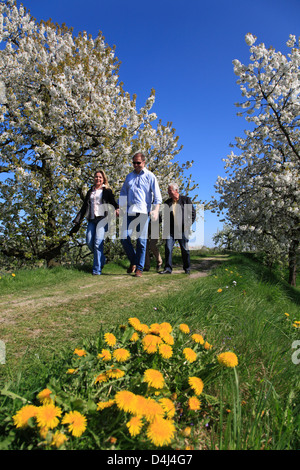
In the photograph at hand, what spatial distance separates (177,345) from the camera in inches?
79.7

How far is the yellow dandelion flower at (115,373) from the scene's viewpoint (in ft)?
5.39

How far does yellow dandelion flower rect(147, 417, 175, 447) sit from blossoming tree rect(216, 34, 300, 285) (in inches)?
384

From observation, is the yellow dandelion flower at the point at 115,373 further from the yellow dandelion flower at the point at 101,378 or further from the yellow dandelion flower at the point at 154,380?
the yellow dandelion flower at the point at 154,380

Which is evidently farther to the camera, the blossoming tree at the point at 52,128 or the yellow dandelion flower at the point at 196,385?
the blossoming tree at the point at 52,128

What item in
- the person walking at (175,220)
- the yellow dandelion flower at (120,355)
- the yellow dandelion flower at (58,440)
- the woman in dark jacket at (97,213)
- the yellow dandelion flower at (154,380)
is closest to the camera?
the yellow dandelion flower at (58,440)

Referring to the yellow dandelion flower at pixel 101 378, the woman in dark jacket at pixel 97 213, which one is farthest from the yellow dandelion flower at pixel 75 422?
the woman in dark jacket at pixel 97 213

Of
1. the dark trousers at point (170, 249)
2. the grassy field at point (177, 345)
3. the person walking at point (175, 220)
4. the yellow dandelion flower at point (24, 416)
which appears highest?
the person walking at point (175, 220)

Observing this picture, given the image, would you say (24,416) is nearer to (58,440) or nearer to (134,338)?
(58,440)

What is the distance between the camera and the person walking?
7426mm

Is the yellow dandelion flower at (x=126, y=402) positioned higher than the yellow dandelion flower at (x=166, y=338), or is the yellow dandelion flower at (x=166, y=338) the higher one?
the yellow dandelion flower at (x=166, y=338)

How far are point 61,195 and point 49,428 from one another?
9050 millimetres

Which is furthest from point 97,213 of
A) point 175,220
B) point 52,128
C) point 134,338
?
point 134,338

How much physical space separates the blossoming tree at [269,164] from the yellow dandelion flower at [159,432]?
9761 millimetres

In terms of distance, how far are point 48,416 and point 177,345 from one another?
0.96 m
